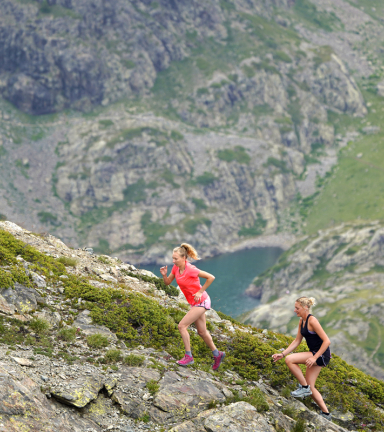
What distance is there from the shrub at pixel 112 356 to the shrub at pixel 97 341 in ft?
2.52

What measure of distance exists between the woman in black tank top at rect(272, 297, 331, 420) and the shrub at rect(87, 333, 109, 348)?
7144 mm

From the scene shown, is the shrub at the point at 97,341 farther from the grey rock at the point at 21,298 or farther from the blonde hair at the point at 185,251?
the blonde hair at the point at 185,251

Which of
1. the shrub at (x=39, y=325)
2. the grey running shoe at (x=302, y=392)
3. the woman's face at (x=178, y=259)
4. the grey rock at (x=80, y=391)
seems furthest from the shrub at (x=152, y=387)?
the grey running shoe at (x=302, y=392)

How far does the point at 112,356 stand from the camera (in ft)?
55.9

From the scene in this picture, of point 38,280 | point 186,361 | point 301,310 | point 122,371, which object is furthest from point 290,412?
point 38,280

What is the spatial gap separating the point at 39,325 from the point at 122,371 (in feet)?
12.6

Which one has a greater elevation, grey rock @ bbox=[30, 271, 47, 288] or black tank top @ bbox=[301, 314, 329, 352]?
black tank top @ bbox=[301, 314, 329, 352]

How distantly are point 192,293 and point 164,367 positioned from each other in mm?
3071

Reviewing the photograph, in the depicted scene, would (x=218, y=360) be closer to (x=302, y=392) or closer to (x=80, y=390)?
(x=302, y=392)

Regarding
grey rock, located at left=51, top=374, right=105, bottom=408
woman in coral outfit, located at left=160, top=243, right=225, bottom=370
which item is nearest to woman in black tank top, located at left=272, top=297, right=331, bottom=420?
woman in coral outfit, located at left=160, top=243, right=225, bottom=370

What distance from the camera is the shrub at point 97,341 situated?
17672 mm

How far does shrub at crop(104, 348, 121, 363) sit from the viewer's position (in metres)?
16.9

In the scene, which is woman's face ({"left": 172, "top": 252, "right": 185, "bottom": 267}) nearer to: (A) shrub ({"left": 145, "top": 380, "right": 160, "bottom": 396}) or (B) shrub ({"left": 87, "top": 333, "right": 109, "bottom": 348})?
(A) shrub ({"left": 145, "top": 380, "right": 160, "bottom": 396})

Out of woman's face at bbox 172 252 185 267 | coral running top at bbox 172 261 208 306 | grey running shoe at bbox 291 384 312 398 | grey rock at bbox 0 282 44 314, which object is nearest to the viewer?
woman's face at bbox 172 252 185 267
